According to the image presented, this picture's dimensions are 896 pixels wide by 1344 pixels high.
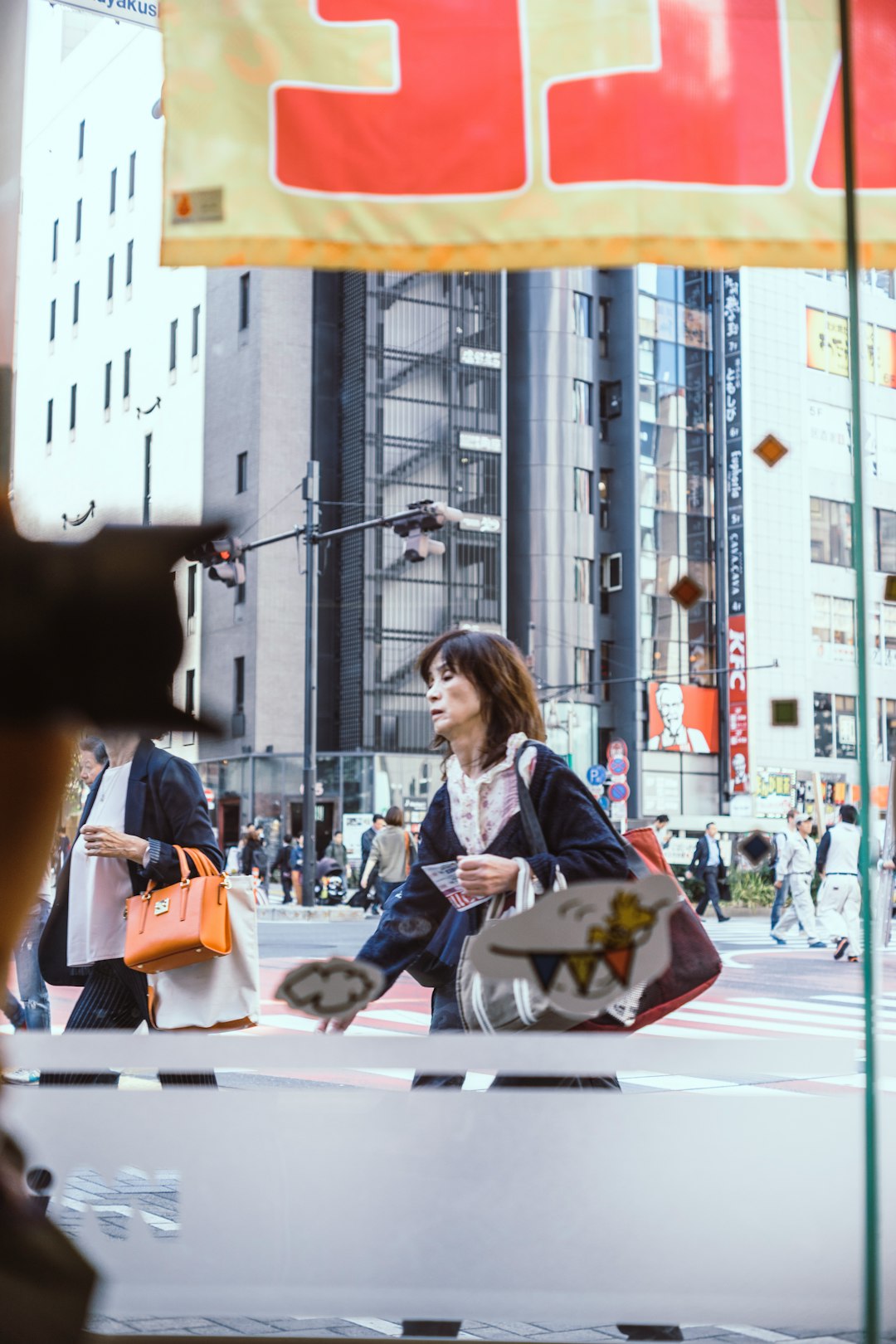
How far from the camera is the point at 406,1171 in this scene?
2.41 m

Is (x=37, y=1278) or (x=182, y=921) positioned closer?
(x=37, y=1278)

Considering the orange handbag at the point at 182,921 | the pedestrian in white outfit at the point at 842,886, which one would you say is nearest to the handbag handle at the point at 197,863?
the orange handbag at the point at 182,921

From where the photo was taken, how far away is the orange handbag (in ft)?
8.90

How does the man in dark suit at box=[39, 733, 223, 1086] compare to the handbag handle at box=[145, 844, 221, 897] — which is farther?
the handbag handle at box=[145, 844, 221, 897]

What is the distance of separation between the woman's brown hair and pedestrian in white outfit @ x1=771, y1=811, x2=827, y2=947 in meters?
0.50

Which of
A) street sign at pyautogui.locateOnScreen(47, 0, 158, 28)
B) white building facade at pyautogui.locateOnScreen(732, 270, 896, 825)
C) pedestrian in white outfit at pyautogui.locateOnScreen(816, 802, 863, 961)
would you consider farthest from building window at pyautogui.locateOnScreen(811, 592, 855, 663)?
street sign at pyautogui.locateOnScreen(47, 0, 158, 28)

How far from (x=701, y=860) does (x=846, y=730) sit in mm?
340

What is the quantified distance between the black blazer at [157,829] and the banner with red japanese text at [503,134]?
92cm

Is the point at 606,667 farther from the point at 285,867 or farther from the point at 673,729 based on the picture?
the point at 285,867

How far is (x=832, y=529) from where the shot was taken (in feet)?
8.25

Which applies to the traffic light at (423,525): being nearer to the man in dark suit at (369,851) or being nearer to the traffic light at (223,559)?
the man in dark suit at (369,851)

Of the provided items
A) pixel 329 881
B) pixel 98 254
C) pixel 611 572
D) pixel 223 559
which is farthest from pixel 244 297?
pixel 223 559

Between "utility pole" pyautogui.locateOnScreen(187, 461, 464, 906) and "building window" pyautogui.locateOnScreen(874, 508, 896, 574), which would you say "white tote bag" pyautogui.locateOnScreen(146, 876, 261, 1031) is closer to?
"utility pole" pyautogui.locateOnScreen(187, 461, 464, 906)

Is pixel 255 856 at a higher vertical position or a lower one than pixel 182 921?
higher
